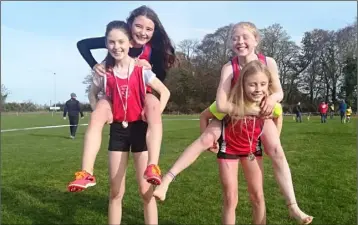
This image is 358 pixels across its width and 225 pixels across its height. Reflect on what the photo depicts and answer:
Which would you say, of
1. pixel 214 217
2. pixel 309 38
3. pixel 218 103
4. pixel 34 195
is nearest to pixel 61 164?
pixel 34 195

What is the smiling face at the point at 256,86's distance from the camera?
392 centimetres

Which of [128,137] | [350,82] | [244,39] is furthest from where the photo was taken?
[350,82]

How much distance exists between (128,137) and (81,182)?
76 cm

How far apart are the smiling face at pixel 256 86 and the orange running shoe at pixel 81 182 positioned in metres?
1.71

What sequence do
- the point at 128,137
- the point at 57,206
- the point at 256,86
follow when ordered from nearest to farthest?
the point at 256,86
the point at 128,137
the point at 57,206

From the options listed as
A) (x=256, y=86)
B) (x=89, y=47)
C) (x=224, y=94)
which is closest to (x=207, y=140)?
(x=224, y=94)

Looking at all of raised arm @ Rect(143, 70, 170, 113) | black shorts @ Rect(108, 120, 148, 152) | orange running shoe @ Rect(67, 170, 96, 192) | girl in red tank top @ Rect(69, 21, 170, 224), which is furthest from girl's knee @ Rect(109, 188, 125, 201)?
raised arm @ Rect(143, 70, 170, 113)

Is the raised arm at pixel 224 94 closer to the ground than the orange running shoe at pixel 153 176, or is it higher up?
higher up

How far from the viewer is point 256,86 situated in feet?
13.0

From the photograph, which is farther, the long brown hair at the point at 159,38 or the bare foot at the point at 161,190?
the long brown hair at the point at 159,38

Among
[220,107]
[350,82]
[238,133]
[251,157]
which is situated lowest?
[251,157]

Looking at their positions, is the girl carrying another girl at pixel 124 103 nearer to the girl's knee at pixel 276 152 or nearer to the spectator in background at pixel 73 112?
the girl's knee at pixel 276 152

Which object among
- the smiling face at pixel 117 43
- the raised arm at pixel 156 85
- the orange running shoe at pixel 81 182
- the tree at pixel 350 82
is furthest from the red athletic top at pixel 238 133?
the tree at pixel 350 82

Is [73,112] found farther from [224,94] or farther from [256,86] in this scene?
[256,86]
